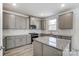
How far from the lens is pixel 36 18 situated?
103cm

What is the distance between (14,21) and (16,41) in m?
0.31

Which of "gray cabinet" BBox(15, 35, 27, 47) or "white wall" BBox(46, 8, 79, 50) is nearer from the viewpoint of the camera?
"white wall" BBox(46, 8, 79, 50)

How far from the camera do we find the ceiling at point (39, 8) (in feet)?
2.81

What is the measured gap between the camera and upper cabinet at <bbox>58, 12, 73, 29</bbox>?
0.90m

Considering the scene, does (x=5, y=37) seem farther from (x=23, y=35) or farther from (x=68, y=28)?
(x=68, y=28)

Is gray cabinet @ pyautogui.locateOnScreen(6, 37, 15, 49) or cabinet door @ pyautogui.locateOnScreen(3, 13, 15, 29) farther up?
cabinet door @ pyautogui.locateOnScreen(3, 13, 15, 29)

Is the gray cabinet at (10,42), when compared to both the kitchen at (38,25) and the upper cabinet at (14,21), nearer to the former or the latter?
the kitchen at (38,25)

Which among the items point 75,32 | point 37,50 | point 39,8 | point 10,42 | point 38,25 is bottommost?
point 37,50

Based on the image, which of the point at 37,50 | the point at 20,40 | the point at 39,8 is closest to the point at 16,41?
the point at 20,40

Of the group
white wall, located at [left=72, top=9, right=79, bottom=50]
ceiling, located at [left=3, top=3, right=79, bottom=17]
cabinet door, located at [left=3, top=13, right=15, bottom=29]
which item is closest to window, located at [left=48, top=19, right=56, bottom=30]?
ceiling, located at [left=3, top=3, right=79, bottom=17]

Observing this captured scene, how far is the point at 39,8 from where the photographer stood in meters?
0.95

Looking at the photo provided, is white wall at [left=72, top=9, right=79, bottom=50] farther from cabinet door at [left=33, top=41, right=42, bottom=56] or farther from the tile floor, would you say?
cabinet door at [left=33, top=41, right=42, bottom=56]

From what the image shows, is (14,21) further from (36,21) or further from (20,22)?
(36,21)

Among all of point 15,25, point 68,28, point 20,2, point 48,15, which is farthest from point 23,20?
point 68,28
